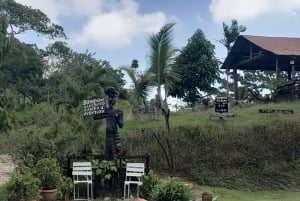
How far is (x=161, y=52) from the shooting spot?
14547 millimetres

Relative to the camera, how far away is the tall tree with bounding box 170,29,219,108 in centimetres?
1883

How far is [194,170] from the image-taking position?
1138 centimetres

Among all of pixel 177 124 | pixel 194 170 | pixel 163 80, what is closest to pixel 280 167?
pixel 194 170

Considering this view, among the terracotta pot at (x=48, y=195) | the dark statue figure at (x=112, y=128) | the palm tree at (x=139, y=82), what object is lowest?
the terracotta pot at (x=48, y=195)

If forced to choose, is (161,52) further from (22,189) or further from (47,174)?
(22,189)

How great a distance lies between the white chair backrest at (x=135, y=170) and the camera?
8.85 metres

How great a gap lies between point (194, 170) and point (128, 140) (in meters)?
1.92

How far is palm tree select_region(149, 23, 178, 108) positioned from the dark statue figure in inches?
211

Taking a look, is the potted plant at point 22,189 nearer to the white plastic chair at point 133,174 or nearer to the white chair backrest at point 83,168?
the white chair backrest at point 83,168

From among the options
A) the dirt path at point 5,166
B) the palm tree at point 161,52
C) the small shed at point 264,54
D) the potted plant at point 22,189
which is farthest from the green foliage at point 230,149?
the small shed at point 264,54

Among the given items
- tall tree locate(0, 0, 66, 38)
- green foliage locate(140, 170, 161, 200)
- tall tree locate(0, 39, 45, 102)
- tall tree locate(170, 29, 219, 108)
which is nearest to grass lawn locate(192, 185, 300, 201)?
green foliage locate(140, 170, 161, 200)

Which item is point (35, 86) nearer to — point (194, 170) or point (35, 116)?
point (35, 116)

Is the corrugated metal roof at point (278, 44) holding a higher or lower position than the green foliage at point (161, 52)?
higher

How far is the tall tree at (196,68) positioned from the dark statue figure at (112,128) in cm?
939
